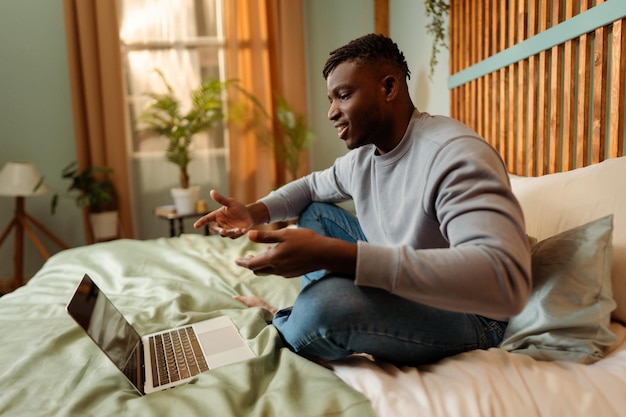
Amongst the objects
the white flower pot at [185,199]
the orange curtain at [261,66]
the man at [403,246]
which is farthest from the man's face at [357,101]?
the orange curtain at [261,66]

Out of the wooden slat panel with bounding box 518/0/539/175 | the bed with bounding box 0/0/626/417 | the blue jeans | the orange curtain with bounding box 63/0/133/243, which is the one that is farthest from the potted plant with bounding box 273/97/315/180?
the blue jeans

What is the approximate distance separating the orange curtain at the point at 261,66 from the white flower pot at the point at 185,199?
0.42 m

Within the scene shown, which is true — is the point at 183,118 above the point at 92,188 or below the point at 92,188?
above

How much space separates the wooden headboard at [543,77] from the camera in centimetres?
133

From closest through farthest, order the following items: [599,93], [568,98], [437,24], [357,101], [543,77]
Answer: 1. [357,101]
2. [599,93]
3. [568,98]
4. [543,77]
5. [437,24]

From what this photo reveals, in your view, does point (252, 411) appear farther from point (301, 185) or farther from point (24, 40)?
point (24, 40)

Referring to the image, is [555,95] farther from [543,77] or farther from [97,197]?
[97,197]

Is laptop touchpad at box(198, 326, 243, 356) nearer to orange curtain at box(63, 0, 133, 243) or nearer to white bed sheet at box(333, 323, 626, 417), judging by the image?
white bed sheet at box(333, 323, 626, 417)

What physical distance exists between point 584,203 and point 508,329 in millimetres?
362

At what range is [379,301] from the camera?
0.83 metres

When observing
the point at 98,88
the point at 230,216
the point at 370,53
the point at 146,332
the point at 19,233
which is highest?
the point at 98,88

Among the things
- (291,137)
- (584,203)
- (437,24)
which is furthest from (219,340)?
(291,137)

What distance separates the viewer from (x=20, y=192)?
3051 millimetres

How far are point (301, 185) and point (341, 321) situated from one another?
835 mm
